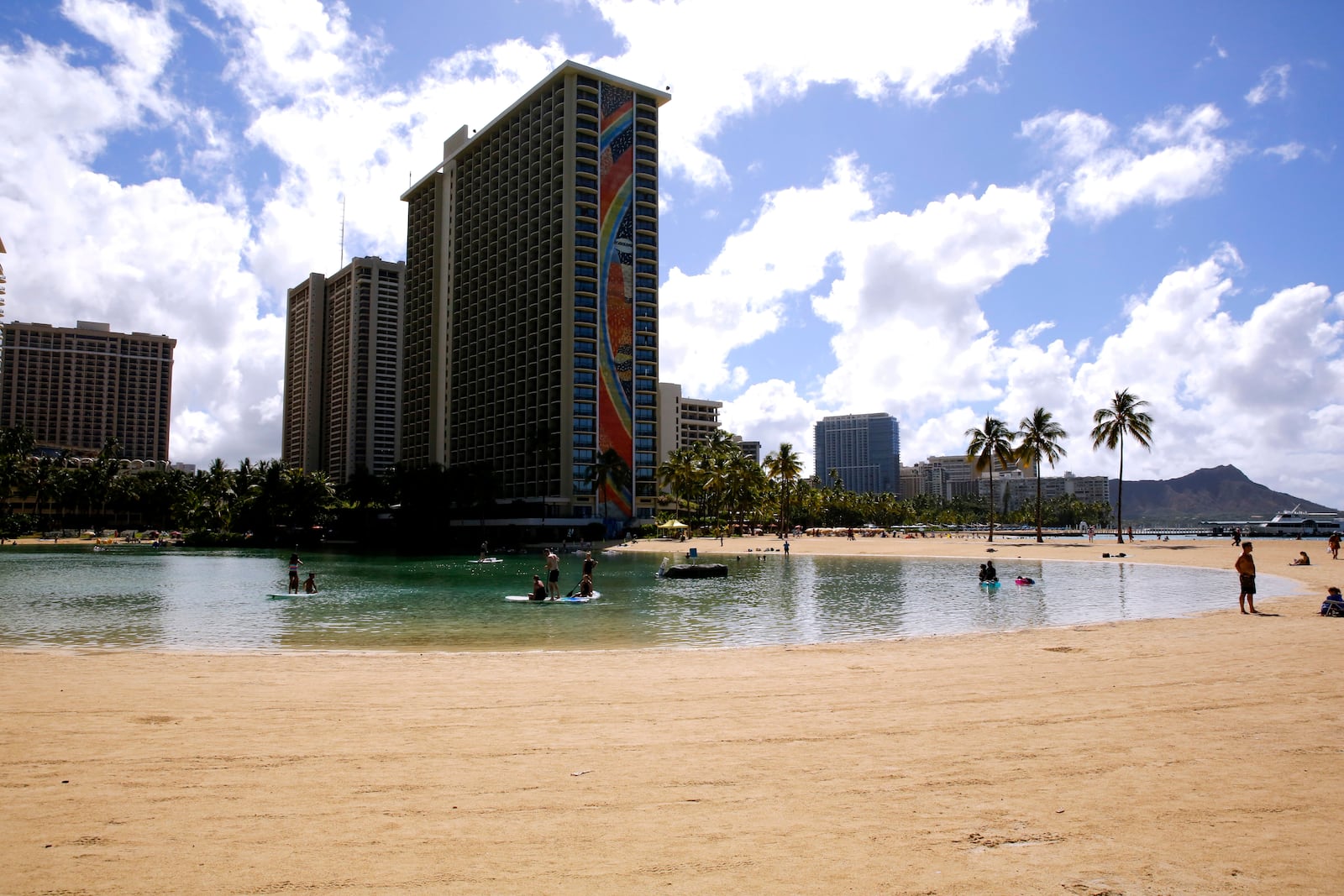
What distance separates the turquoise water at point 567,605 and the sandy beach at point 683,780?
838 cm

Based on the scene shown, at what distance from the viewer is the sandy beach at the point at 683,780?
571 centimetres

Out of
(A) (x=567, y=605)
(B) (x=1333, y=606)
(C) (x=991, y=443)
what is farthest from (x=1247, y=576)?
(C) (x=991, y=443)

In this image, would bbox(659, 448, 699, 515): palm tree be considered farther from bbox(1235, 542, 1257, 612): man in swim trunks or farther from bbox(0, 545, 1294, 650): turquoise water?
bbox(1235, 542, 1257, 612): man in swim trunks

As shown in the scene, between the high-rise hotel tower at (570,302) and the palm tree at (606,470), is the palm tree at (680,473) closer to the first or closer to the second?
the high-rise hotel tower at (570,302)

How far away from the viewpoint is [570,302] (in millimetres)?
123062

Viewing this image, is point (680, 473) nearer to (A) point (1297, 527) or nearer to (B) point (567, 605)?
(B) point (567, 605)

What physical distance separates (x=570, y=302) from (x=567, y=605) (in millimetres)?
95852

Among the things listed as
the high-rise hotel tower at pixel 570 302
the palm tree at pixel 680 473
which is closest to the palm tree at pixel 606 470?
the high-rise hotel tower at pixel 570 302

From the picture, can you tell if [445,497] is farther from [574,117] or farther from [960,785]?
[960,785]

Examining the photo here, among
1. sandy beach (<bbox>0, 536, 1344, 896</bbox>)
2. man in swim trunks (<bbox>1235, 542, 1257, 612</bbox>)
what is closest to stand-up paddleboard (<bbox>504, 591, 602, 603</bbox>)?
sandy beach (<bbox>0, 536, 1344, 896</bbox>)

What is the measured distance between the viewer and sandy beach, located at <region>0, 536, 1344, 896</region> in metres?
5.71

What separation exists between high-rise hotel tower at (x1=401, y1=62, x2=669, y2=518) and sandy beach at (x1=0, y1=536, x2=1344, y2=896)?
346 feet

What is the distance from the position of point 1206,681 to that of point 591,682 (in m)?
9.79

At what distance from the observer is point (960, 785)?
7598mm
